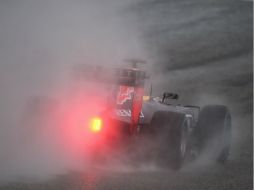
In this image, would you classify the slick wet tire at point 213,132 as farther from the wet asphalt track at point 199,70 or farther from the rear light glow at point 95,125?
the rear light glow at point 95,125

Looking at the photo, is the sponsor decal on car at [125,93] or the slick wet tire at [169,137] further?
the sponsor decal on car at [125,93]

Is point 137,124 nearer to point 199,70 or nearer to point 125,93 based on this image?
point 125,93

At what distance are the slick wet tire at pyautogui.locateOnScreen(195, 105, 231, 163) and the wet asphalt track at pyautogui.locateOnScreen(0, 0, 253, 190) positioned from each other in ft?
0.80

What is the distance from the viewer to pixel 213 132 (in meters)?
10.0

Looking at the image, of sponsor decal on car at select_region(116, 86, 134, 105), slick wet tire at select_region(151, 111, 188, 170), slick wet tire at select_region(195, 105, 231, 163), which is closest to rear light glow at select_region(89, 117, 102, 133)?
sponsor decal on car at select_region(116, 86, 134, 105)

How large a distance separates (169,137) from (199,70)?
13315mm

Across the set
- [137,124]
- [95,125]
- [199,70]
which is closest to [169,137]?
[137,124]

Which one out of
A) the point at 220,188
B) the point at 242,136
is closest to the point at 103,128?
the point at 220,188

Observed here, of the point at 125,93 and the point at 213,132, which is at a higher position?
the point at 125,93

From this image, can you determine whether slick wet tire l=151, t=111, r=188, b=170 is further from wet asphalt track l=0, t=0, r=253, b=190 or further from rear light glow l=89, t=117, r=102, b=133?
rear light glow l=89, t=117, r=102, b=133

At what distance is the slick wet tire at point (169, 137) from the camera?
27.6 feet

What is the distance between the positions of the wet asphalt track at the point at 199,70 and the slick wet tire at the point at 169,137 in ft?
0.50

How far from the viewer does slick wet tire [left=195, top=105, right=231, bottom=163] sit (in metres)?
9.96

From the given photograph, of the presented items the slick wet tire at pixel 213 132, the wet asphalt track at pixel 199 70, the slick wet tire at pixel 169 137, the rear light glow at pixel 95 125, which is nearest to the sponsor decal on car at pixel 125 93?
the slick wet tire at pixel 169 137
